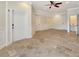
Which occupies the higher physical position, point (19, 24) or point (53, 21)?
point (53, 21)

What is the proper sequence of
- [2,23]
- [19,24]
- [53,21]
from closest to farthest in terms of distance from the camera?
[2,23]
[19,24]
[53,21]

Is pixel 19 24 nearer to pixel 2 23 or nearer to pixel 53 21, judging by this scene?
pixel 2 23

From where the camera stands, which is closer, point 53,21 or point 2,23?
point 2,23

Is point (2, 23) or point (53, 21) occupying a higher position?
point (53, 21)

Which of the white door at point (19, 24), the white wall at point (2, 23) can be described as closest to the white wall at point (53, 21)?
the white door at point (19, 24)

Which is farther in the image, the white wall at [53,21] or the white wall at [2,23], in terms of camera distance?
the white wall at [53,21]

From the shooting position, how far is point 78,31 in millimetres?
10203

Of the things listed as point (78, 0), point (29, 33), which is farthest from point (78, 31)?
point (29, 33)

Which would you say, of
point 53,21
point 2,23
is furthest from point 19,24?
point 53,21

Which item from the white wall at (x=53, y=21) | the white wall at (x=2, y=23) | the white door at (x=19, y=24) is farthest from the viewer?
the white wall at (x=53, y=21)

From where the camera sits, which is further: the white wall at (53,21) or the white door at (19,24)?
the white wall at (53,21)

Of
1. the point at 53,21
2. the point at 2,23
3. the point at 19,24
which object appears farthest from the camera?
the point at 53,21

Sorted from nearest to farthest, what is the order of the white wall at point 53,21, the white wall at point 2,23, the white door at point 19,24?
the white wall at point 2,23, the white door at point 19,24, the white wall at point 53,21

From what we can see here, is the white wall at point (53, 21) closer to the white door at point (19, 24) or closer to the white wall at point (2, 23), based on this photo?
the white door at point (19, 24)
